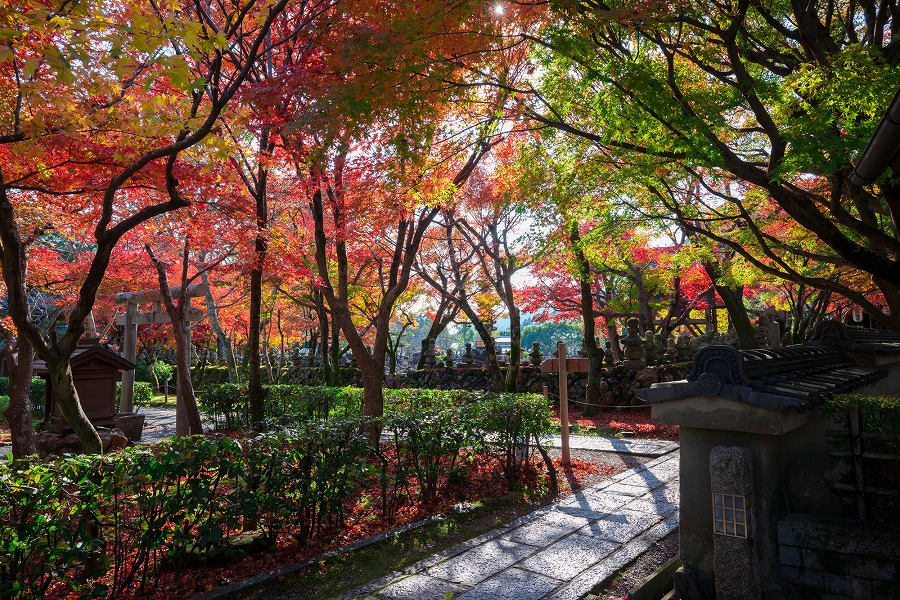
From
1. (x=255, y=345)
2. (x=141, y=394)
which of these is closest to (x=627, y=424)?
(x=255, y=345)

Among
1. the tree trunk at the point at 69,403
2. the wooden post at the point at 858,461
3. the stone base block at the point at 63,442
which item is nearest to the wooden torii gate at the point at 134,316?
the stone base block at the point at 63,442

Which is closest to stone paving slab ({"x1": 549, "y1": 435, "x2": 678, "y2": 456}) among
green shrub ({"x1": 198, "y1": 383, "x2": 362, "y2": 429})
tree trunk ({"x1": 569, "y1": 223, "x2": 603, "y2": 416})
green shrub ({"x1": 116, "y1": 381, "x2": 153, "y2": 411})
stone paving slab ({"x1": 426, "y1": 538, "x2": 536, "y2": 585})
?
tree trunk ({"x1": 569, "y1": 223, "x2": 603, "y2": 416})

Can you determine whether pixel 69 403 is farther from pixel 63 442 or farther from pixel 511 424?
pixel 63 442

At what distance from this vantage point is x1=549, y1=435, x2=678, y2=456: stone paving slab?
35.7 ft

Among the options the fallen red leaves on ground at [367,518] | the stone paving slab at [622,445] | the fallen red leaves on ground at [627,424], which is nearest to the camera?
the fallen red leaves on ground at [367,518]

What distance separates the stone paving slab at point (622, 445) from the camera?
10.9 metres

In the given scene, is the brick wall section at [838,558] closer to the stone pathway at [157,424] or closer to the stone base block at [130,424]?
the stone pathway at [157,424]

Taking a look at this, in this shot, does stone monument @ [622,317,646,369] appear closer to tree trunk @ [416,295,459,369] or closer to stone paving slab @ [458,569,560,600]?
tree trunk @ [416,295,459,369]

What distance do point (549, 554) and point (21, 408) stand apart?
831cm

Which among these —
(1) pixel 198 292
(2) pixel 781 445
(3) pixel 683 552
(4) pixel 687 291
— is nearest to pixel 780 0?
(2) pixel 781 445

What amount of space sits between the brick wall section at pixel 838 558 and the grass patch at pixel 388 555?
311 centimetres

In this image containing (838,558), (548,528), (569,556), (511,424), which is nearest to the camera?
(838,558)

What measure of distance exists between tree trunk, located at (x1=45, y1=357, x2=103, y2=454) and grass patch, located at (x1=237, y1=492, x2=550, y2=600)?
1.92m

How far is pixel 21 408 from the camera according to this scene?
349 inches
